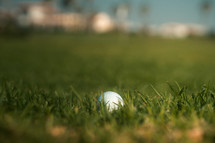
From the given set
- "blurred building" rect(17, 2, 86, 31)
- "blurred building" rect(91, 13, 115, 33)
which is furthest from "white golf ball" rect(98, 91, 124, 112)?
"blurred building" rect(91, 13, 115, 33)

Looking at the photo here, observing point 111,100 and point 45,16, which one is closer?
point 111,100

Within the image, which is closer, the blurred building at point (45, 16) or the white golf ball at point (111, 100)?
the white golf ball at point (111, 100)

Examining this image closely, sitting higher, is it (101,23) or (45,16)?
(45,16)

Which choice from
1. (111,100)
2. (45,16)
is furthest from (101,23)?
(111,100)

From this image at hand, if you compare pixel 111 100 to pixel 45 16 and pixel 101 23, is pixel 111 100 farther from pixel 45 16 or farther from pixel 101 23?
pixel 101 23

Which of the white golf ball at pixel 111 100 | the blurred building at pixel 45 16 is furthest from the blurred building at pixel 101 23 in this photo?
the white golf ball at pixel 111 100

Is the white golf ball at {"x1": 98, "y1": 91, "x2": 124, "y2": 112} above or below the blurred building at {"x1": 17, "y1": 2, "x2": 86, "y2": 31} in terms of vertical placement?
below

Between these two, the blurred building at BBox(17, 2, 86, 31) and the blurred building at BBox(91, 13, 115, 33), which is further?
the blurred building at BBox(91, 13, 115, 33)

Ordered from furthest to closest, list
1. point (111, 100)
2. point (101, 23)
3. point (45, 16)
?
point (101, 23)
point (45, 16)
point (111, 100)

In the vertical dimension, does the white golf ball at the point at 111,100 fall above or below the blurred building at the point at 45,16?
below

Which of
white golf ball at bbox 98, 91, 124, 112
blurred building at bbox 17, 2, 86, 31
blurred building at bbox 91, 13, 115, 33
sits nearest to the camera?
white golf ball at bbox 98, 91, 124, 112

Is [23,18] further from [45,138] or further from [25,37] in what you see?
[45,138]

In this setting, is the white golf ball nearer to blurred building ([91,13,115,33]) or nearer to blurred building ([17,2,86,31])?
blurred building ([17,2,86,31])

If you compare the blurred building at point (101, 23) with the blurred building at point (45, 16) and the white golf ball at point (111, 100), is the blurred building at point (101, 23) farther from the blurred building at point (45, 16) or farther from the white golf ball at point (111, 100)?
the white golf ball at point (111, 100)
